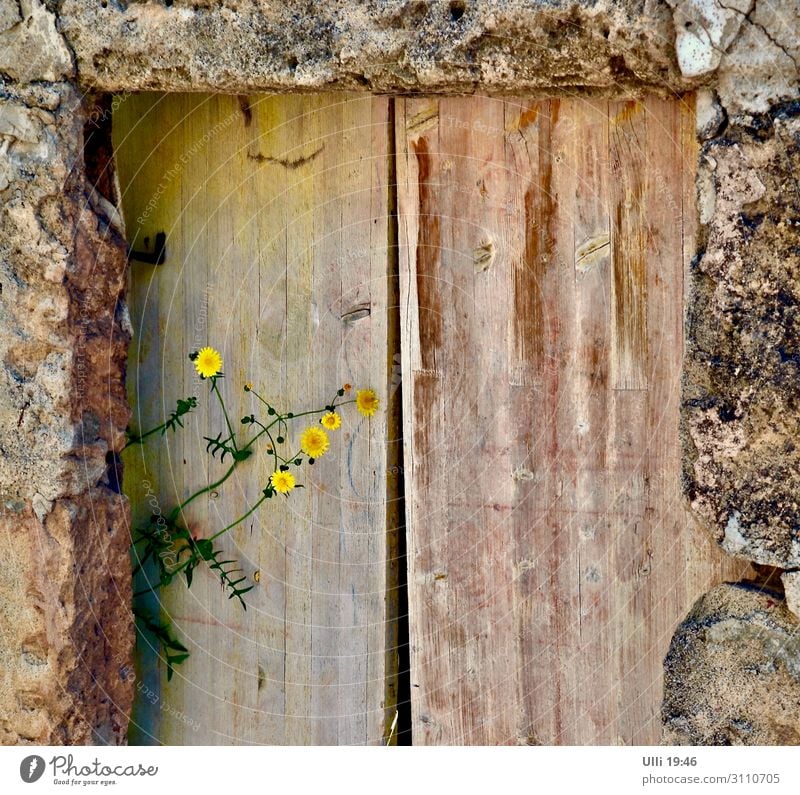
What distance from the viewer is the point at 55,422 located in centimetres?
217

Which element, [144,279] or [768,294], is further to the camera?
[144,279]

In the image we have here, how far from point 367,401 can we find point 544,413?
1.37 ft

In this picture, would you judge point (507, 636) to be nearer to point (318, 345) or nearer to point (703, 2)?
point (318, 345)

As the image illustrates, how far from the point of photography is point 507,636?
2.35 metres

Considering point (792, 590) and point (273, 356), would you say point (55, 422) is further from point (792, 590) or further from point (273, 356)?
point (792, 590)

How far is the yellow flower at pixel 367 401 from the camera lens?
239 centimetres

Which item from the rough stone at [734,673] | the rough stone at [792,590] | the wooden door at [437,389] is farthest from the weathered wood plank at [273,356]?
the rough stone at [792,590]

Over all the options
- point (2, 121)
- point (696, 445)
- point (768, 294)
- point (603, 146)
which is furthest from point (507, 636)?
point (2, 121)

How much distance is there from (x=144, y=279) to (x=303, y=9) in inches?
31.2

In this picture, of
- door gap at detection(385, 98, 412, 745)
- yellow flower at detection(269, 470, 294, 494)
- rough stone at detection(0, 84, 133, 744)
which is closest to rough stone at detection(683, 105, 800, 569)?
door gap at detection(385, 98, 412, 745)

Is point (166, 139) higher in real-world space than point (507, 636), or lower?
higher

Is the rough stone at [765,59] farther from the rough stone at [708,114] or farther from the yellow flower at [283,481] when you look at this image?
the yellow flower at [283,481]

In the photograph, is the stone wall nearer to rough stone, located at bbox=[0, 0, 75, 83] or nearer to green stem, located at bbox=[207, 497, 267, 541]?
rough stone, located at bbox=[0, 0, 75, 83]

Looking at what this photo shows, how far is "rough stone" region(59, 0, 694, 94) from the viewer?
1.92 metres
